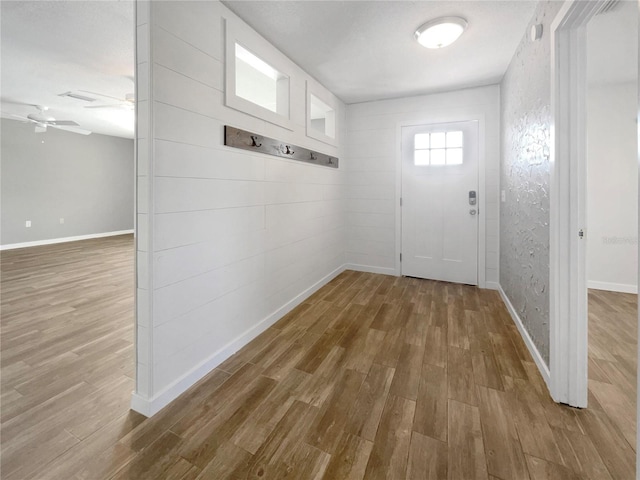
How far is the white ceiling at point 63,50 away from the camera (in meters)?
2.29

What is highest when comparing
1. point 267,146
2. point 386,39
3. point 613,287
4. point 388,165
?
point 386,39

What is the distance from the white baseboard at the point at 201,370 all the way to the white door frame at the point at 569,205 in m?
2.07

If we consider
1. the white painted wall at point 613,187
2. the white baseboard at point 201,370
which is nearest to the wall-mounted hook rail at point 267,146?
the white baseboard at point 201,370

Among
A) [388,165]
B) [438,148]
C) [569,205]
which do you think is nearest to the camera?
[569,205]

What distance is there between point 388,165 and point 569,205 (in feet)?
9.06

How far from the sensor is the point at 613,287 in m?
3.44

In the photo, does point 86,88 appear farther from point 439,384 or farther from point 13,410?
point 439,384

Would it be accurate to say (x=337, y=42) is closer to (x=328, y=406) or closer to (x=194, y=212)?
(x=194, y=212)

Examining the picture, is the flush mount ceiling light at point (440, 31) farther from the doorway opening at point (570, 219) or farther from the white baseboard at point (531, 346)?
the white baseboard at point (531, 346)

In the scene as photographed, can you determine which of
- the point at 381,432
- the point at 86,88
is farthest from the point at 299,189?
the point at 86,88


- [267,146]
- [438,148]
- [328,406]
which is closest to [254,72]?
[267,146]

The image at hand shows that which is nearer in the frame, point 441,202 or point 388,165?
point 441,202

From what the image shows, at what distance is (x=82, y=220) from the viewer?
711 cm

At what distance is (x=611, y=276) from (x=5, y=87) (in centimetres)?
841
